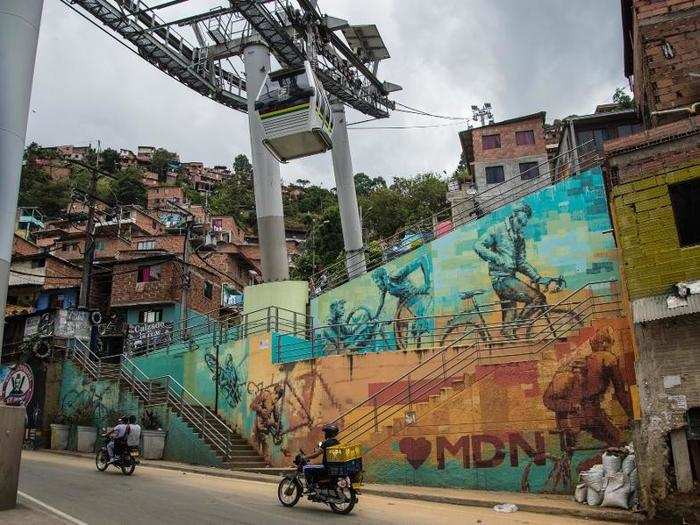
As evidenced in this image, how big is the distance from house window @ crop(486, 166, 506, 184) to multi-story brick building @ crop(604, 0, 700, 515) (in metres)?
33.2

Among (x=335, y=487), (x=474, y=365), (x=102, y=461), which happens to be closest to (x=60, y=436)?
(x=102, y=461)

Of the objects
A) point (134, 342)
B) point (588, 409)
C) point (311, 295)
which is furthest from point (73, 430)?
point (588, 409)

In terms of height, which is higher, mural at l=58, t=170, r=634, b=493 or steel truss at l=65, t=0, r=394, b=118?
steel truss at l=65, t=0, r=394, b=118

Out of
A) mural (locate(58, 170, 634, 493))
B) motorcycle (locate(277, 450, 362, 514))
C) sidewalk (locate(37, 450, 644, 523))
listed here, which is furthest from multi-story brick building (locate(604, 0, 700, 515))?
motorcycle (locate(277, 450, 362, 514))

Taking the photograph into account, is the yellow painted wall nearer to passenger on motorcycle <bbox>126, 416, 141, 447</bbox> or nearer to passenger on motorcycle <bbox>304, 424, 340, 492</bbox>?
passenger on motorcycle <bbox>304, 424, 340, 492</bbox>

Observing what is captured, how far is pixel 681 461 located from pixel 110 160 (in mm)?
123451

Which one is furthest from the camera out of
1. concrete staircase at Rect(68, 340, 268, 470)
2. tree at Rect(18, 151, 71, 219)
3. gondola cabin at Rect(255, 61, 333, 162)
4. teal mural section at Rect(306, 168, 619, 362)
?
tree at Rect(18, 151, 71, 219)

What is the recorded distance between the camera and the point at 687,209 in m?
12.4

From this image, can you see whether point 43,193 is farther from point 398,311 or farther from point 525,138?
point 398,311

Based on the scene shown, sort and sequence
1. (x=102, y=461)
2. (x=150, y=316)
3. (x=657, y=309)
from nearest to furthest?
(x=657, y=309) < (x=102, y=461) < (x=150, y=316)

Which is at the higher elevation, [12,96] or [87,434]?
[12,96]

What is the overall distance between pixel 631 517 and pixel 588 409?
3.35 metres

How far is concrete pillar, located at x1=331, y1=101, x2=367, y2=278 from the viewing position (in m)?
34.0

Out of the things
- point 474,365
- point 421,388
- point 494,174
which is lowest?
point 421,388
